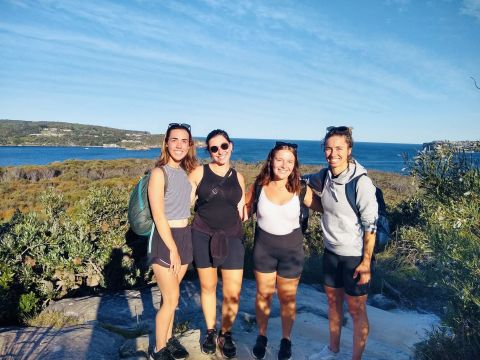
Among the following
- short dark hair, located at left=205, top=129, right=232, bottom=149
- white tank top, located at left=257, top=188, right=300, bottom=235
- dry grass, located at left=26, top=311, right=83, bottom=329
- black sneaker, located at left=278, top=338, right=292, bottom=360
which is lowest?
dry grass, located at left=26, top=311, right=83, bottom=329

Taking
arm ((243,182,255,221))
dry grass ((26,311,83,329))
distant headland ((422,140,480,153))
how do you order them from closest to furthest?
arm ((243,182,255,221))
distant headland ((422,140,480,153))
dry grass ((26,311,83,329))

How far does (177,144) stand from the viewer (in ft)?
9.68

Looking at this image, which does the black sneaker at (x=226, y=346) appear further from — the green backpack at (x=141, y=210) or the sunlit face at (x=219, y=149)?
the sunlit face at (x=219, y=149)

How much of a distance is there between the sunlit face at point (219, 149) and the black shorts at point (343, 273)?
120 centimetres

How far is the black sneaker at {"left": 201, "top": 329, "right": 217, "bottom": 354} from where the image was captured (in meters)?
3.18

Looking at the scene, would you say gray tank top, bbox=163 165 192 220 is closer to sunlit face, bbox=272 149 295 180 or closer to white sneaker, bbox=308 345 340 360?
sunlit face, bbox=272 149 295 180

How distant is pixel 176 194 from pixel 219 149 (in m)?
0.54

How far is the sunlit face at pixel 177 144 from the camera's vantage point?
2.94 m

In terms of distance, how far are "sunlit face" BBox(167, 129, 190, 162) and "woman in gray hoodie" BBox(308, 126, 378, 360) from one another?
3.84 feet

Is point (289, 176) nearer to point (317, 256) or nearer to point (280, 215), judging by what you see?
point (280, 215)

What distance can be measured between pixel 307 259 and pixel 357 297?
4.29m

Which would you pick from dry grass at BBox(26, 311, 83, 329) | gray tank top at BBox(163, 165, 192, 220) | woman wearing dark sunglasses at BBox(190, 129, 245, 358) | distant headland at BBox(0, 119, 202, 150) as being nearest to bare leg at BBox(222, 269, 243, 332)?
woman wearing dark sunglasses at BBox(190, 129, 245, 358)

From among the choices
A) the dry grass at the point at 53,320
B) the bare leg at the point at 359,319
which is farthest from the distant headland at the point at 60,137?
the bare leg at the point at 359,319

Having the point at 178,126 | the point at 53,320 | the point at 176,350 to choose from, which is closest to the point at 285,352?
the point at 176,350
